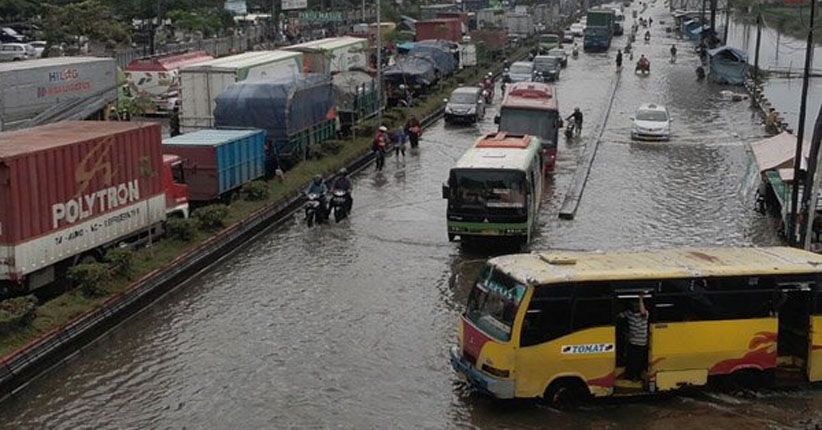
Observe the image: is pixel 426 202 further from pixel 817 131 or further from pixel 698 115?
pixel 698 115

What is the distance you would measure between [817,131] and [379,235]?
961 cm

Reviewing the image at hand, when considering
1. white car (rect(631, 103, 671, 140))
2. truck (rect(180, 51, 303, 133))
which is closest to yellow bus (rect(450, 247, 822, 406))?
truck (rect(180, 51, 303, 133))

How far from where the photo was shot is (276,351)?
15.5 meters

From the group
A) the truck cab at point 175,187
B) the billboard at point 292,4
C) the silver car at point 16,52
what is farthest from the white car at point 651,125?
the billboard at point 292,4

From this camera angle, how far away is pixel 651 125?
37188 millimetres

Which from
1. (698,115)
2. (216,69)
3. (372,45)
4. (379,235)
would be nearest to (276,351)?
(379,235)

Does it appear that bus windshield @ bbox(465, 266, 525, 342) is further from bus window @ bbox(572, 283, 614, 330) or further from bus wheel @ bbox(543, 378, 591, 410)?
bus wheel @ bbox(543, 378, 591, 410)

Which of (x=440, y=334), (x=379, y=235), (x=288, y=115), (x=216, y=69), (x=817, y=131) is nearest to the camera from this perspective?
(x=440, y=334)

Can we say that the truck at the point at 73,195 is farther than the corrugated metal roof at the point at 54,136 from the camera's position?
No

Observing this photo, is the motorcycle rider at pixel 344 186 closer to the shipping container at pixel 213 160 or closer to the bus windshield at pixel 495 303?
the shipping container at pixel 213 160

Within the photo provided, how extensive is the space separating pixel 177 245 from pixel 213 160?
168 inches

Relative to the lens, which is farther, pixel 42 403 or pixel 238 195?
pixel 238 195

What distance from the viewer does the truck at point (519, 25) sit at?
92.4 meters

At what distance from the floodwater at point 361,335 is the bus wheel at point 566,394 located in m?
0.20
